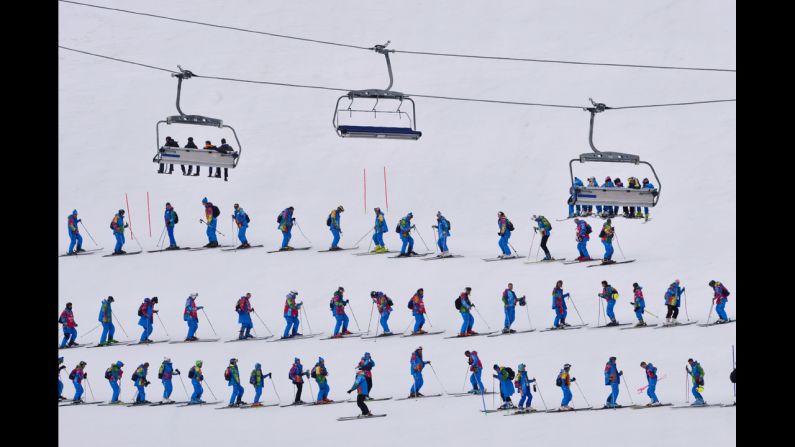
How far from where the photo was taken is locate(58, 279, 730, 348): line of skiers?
29.2 m

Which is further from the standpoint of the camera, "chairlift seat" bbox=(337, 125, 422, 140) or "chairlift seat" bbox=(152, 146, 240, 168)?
"chairlift seat" bbox=(152, 146, 240, 168)

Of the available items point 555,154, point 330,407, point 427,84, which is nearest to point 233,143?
point 427,84

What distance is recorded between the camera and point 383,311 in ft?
96.1

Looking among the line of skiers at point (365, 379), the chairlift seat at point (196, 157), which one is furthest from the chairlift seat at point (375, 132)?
the line of skiers at point (365, 379)

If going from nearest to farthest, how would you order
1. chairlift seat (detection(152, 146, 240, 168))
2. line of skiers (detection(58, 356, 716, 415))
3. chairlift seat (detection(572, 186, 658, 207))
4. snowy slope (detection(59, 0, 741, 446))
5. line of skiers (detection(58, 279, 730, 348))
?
line of skiers (detection(58, 356, 716, 415)) < chairlift seat (detection(152, 146, 240, 168)) < chairlift seat (detection(572, 186, 658, 207)) < snowy slope (detection(59, 0, 741, 446)) < line of skiers (detection(58, 279, 730, 348))

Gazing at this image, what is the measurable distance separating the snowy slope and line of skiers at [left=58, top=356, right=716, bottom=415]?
0.41 metres

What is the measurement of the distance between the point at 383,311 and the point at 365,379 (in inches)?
124

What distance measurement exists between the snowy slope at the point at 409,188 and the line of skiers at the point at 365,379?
0.41 metres

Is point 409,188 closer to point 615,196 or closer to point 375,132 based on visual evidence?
point 615,196

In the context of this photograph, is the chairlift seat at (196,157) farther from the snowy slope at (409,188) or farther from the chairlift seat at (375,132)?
the snowy slope at (409,188)

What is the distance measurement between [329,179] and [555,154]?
6.63 meters

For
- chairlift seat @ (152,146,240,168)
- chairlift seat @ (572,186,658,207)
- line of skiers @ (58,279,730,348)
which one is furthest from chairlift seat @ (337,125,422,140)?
line of skiers @ (58,279,730,348)

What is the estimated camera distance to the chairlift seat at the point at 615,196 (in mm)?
27109

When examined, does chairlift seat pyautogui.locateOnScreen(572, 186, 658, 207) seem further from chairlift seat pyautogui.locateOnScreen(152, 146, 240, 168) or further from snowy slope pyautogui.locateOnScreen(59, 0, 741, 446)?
chairlift seat pyautogui.locateOnScreen(152, 146, 240, 168)
